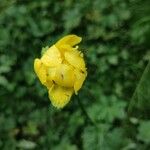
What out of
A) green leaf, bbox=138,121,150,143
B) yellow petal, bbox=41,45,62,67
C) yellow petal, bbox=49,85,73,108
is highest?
yellow petal, bbox=41,45,62,67

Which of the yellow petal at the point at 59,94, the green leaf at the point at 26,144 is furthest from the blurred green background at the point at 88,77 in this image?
the yellow petal at the point at 59,94

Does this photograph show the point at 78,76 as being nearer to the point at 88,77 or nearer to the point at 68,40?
the point at 68,40

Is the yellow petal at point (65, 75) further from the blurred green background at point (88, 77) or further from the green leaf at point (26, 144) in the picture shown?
the green leaf at point (26, 144)

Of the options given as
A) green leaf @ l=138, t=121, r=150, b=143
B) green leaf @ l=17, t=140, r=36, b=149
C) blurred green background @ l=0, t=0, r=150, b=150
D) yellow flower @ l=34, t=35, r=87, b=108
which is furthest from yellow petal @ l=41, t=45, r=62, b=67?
green leaf @ l=17, t=140, r=36, b=149

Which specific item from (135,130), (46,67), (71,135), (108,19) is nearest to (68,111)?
(71,135)

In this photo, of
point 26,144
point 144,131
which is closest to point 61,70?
point 144,131

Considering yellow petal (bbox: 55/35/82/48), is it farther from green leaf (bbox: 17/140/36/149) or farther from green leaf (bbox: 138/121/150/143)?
green leaf (bbox: 17/140/36/149)
